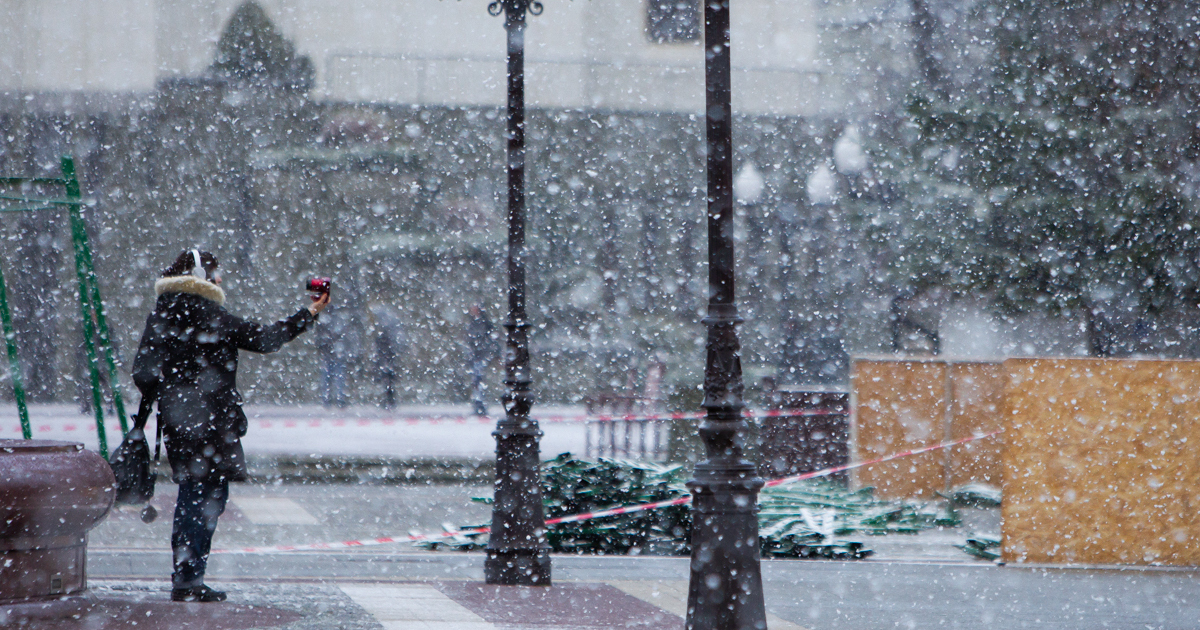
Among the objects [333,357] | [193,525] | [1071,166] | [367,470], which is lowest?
[367,470]

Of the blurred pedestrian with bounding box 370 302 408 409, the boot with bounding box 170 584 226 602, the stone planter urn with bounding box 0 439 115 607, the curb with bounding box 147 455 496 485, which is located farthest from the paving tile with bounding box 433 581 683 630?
the blurred pedestrian with bounding box 370 302 408 409

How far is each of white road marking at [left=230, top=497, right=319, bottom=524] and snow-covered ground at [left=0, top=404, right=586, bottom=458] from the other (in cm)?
222

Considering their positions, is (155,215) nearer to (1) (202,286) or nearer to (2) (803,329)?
(2) (803,329)

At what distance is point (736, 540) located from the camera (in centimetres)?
501

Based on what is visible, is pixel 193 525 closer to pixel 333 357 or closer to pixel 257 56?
pixel 333 357

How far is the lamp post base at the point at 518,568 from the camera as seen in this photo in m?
7.32

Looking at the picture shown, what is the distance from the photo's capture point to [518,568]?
→ 7332 mm

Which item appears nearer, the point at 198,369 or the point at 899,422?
the point at 198,369

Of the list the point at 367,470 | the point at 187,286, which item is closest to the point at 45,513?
the point at 187,286

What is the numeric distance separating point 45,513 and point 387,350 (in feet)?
54.5

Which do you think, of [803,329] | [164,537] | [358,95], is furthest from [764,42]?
[164,537]

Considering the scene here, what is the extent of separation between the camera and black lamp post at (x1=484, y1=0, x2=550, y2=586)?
7371 millimetres

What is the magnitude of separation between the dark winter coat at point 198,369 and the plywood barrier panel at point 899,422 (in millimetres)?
6819

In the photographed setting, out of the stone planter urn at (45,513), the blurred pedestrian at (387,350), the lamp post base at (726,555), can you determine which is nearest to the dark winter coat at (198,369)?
the stone planter urn at (45,513)
